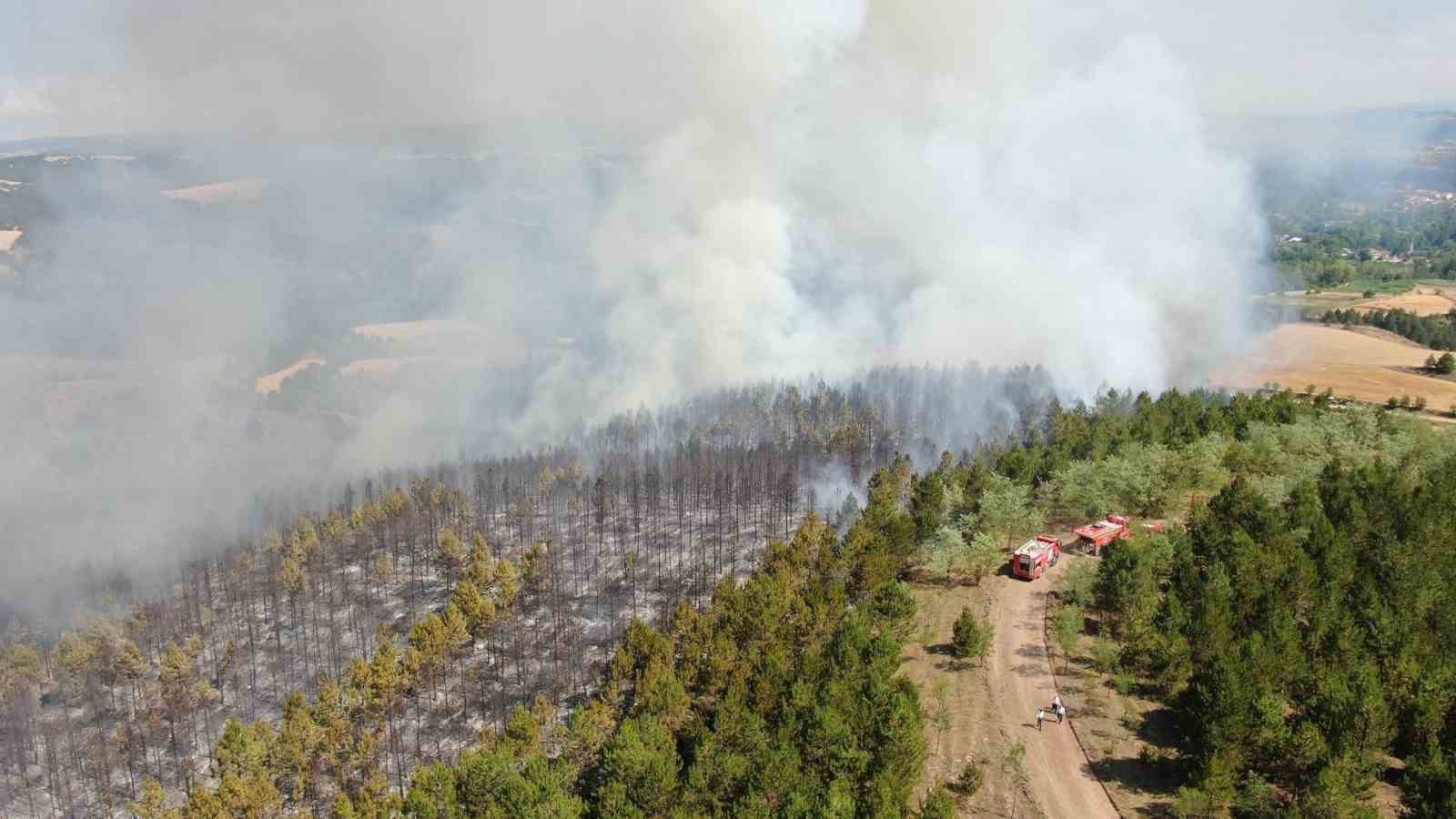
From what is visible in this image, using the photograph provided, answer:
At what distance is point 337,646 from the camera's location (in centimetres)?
3931

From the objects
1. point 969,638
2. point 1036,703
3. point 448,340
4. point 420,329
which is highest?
point 420,329

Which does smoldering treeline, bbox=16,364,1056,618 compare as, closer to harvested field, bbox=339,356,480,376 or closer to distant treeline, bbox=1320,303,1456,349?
Result: harvested field, bbox=339,356,480,376

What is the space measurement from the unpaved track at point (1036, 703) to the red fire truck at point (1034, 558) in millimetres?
343

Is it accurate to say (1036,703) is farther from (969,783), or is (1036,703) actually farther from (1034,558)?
(1034,558)

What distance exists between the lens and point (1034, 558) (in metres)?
36.3

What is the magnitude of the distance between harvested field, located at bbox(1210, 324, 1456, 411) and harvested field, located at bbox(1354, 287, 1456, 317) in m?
17.0

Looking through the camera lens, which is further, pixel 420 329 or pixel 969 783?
pixel 420 329

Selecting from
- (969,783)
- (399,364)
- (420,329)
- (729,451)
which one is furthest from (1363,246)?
(969,783)

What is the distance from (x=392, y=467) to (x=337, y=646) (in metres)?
34.3

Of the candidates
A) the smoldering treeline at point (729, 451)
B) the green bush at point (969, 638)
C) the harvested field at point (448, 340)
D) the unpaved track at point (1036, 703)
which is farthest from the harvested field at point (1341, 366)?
the harvested field at point (448, 340)

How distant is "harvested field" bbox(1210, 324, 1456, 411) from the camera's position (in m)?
75.4

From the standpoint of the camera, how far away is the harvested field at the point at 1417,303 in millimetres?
110688

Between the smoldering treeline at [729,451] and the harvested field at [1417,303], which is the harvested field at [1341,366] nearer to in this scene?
the harvested field at [1417,303]

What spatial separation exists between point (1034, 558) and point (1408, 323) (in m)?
88.1
